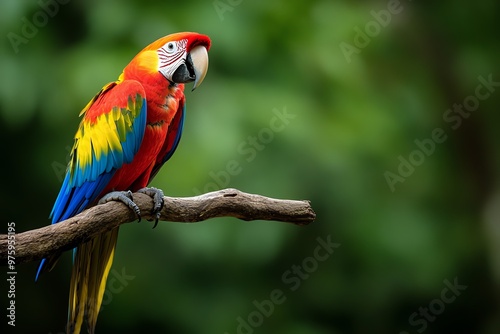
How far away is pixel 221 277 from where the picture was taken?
379cm

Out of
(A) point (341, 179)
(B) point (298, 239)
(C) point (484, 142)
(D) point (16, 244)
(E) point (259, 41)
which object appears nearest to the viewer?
(D) point (16, 244)

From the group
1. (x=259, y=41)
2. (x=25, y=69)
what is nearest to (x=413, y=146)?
(x=259, y=41)

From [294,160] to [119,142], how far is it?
1.68 meters

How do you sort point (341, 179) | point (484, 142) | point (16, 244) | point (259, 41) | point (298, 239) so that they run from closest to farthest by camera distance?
point (16, 244) → point (259, 41) → point (341, 179) → point (298, 239) → point (484, 142)

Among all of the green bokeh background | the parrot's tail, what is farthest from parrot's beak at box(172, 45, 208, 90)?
the green bokeh background

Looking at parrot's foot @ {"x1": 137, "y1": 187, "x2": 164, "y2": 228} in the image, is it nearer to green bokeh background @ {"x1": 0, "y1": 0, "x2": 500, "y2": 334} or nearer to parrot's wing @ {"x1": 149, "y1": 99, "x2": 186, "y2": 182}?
parrot's wing @ {"x1": 149, "y1": 99, "x2": 186, "y2": 182}

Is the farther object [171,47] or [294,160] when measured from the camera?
[294,160]

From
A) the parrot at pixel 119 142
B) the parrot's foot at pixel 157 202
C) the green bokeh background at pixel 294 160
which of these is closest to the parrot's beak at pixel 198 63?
the parrot at pixel 119 142

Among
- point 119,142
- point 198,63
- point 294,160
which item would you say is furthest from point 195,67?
point 294,160

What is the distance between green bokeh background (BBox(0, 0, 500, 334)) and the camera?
10.1ft

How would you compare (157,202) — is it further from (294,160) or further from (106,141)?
(294,160)

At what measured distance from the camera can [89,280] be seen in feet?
6.16

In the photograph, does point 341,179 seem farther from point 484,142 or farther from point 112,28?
point 112,28

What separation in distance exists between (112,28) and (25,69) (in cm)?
41
